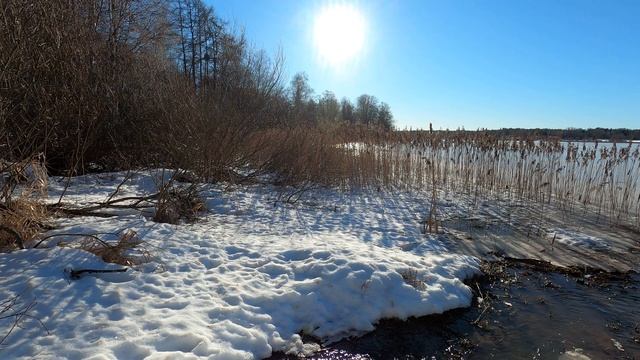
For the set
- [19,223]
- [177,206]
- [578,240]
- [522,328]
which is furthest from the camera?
[578,240]

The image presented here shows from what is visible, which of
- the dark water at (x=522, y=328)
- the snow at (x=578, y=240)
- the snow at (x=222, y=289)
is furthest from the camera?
the snow at (x=578, y=240)

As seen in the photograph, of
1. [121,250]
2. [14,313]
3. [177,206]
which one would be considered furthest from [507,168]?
[14,313]

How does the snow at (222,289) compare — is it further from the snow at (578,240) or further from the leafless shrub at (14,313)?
the snow at (578,240)

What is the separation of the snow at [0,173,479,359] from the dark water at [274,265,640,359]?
0.19m

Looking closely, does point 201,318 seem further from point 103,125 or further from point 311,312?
point 103,125

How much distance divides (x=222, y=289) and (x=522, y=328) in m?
2.74

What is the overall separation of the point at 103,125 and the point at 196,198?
3885mm

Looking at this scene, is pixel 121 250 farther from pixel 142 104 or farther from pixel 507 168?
pixel 507 168

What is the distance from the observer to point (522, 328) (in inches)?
148

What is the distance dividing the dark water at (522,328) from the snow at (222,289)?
189mm

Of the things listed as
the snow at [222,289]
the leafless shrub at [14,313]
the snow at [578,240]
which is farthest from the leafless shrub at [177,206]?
the snow at [578,240]

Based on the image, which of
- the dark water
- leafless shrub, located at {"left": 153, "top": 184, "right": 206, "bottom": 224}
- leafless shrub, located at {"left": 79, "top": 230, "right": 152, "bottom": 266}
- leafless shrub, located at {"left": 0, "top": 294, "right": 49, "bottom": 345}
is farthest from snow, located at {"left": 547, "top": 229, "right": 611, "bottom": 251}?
leafless shrub, located at {"left": 0, "top": 294, "right": 49, "bottom": 345}

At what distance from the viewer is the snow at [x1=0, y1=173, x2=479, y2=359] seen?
2869mm

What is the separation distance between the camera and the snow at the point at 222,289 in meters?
2.87
